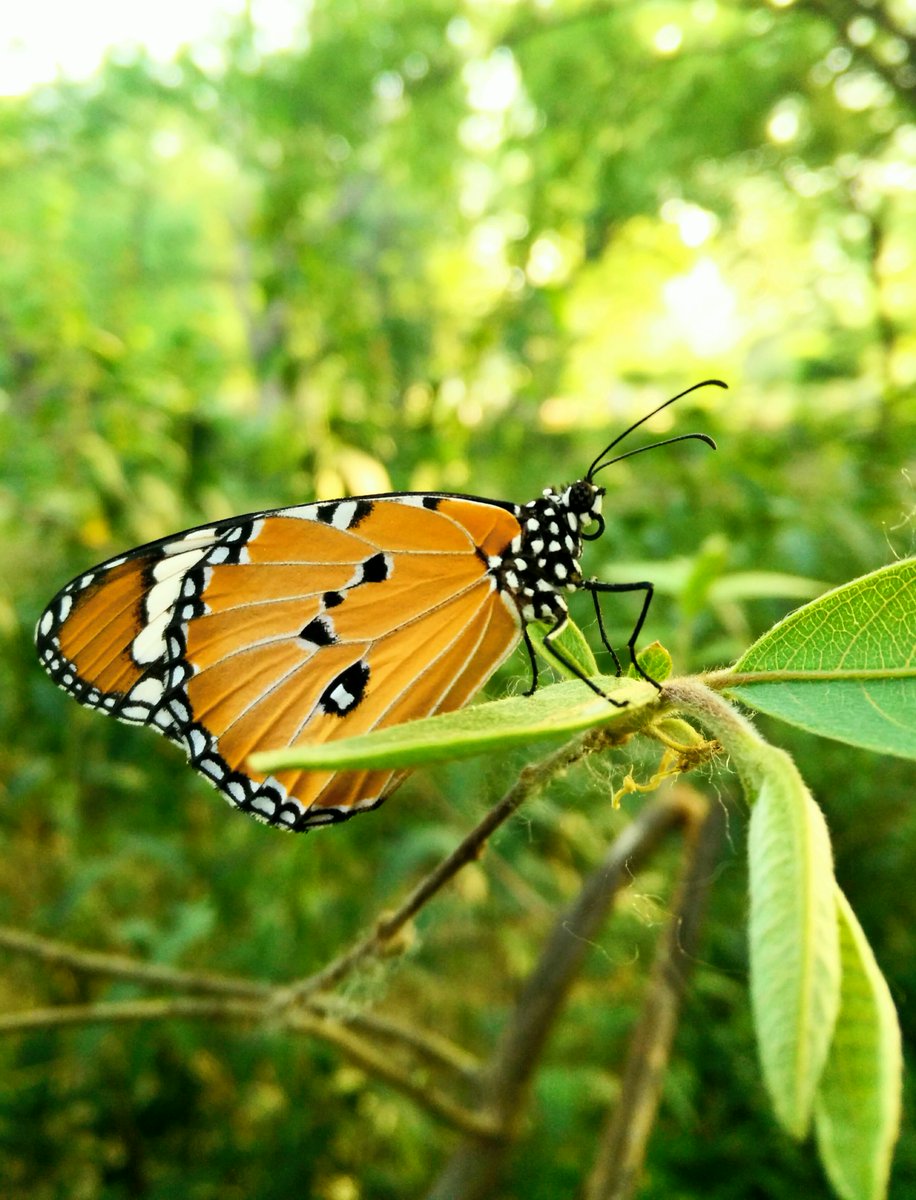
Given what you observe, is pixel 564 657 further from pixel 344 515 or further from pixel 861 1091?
pixel 344 515

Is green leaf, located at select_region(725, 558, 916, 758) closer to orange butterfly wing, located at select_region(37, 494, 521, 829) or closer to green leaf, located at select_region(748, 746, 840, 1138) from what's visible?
green leaf, located at select_region(748, 746, 840, 1138)

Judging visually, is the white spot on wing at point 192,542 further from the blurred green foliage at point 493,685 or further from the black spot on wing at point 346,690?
the blurred green foliage at point 493,685

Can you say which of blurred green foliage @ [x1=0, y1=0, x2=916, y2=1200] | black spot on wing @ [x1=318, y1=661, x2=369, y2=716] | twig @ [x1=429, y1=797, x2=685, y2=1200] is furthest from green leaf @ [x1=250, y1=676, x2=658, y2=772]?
twig @ [x1=429, y1=797, x2=685, y2=1200]

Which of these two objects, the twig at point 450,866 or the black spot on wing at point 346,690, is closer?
the twig at point 450,866

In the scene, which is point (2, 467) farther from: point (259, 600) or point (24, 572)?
point (259, 600)

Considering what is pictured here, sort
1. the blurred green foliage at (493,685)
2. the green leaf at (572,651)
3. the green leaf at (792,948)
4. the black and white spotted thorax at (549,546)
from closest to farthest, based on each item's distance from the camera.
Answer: the green leaf at (792,948) → the green leaf at (572,651) → the black and white spotted thorax at (549,546) → the blurred green foliage at (493,685)

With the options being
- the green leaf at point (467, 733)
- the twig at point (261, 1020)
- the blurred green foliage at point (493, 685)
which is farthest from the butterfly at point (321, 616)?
the green leaf at point (467, 733)

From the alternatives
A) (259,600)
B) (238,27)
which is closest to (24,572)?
(259,600)

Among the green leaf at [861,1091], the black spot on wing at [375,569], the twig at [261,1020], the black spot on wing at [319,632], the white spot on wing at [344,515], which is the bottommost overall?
the twig at [261,1020]
